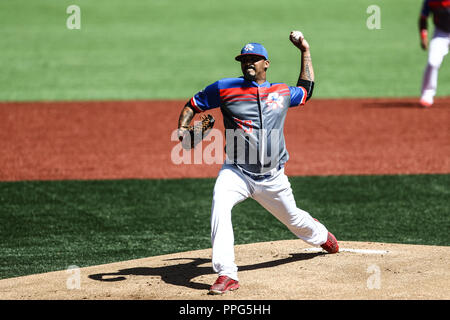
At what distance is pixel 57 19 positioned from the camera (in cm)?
3009

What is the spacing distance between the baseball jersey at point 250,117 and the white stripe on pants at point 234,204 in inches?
4.4

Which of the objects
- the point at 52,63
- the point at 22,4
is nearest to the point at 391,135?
the point at 52,63

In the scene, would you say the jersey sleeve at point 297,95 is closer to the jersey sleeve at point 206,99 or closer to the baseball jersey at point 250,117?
the baseball jersey at point 250,117

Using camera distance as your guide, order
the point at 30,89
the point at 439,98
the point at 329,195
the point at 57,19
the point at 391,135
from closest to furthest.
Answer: the point at 329,195 → the point at 391,135 → the point at 439,98 → the point at 30,89 → the point at 57,19

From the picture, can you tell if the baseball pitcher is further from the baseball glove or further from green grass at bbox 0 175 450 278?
green grass at bbox 0 175 450 278

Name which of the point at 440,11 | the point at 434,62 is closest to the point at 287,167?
the point at 434,62

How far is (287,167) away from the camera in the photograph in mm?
11688

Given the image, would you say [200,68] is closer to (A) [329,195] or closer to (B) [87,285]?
(A) [329,195]

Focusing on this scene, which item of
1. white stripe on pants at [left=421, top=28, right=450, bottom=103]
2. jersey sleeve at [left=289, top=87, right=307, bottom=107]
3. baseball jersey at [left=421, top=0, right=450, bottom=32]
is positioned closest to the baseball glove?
jersey sleeve at [left=289, top=87, right=307, bottom=107]

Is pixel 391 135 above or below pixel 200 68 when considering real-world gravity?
below

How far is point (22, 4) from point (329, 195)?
85.0ft

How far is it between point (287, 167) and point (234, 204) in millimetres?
Result: 5642

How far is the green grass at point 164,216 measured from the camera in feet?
25.7

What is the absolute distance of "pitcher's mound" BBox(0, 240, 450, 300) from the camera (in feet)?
19.1
